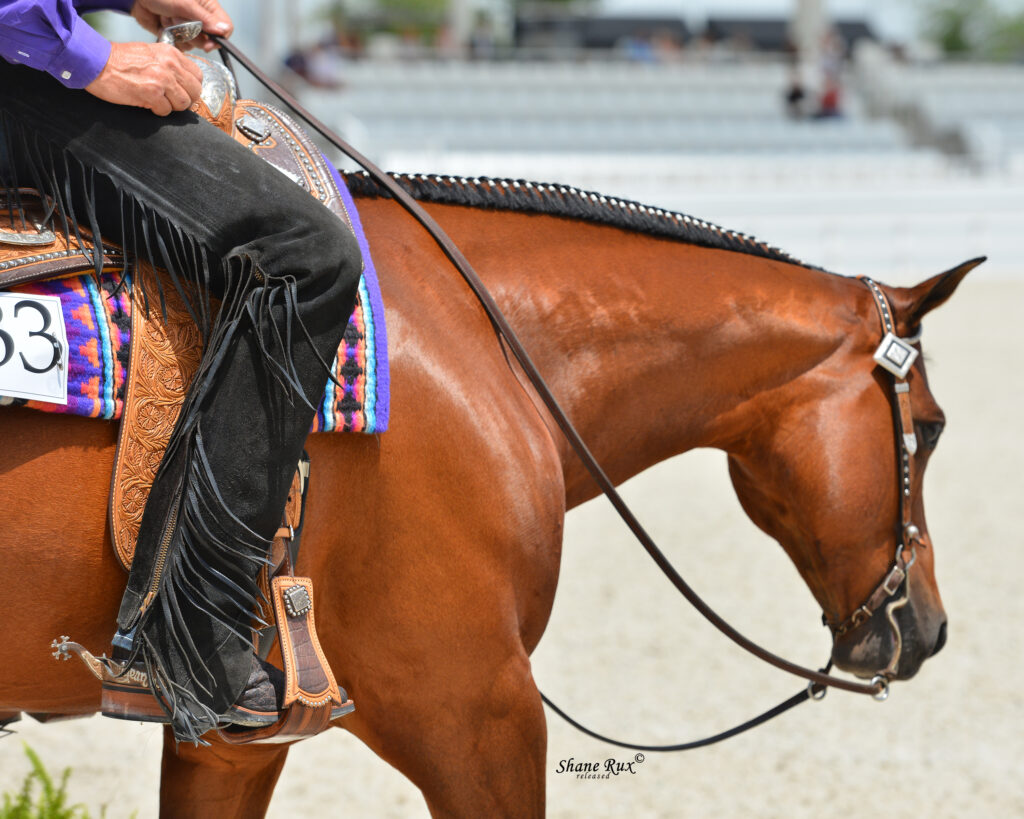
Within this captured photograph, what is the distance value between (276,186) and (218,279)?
0.17m

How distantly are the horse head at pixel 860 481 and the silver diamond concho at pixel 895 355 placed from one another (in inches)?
0.9

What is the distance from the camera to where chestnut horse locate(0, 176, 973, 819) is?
1771 mm

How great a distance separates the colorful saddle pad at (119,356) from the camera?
1668mm

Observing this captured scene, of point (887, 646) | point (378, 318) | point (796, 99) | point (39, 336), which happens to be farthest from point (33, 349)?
point (796, 99)

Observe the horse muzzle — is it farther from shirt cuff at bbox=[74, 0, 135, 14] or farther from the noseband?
shirt cuff at bbox=[74, 0, 135, 14]

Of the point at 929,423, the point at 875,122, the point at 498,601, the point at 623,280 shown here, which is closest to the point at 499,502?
the point at 498,601

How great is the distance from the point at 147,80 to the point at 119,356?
1.37 ft

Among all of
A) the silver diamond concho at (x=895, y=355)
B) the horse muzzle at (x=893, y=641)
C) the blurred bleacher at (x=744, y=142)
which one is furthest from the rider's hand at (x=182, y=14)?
the blurred bleacher at (x=744, y=142)

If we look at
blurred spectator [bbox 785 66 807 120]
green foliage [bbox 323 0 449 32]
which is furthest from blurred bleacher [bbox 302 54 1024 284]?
green foliage [bbox 323 0 449 32]

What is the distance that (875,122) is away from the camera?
79.4 ft

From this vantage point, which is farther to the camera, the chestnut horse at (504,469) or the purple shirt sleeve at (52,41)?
the chestnut horse at (504,469)

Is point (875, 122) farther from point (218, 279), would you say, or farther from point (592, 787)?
point (218, 279)

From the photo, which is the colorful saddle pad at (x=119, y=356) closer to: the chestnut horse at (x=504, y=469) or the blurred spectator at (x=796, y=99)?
the chestnut horse at (x=504, y=469)

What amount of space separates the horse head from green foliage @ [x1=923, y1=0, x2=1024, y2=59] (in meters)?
69.4
